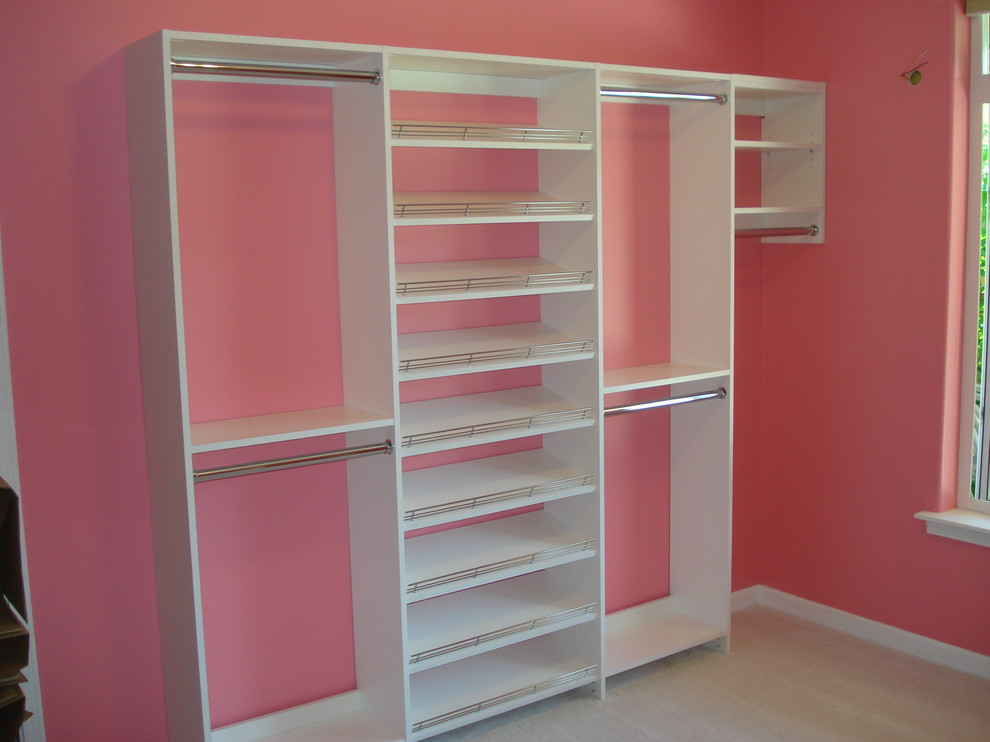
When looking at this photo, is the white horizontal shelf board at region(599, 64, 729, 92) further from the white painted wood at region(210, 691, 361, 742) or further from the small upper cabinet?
the white painted wood at region(210, 691, 361, 742)

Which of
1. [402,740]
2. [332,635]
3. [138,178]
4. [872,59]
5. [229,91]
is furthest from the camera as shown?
[872,59]

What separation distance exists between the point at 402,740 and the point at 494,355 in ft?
3.75

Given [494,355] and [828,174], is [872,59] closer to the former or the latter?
[828,174]

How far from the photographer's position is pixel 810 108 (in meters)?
3.63

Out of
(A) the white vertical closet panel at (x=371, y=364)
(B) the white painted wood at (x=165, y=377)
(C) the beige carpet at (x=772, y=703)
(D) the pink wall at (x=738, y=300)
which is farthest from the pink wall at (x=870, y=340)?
(B) the white painted wood at (x=165, y=377)

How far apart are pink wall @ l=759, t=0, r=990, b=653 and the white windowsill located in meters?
0.04

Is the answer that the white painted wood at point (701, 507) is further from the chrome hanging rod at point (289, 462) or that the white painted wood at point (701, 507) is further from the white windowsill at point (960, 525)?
the chrome hanging rod at point (289, 462)

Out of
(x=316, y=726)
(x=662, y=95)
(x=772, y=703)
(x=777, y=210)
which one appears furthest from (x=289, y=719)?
(x=777, y=210)

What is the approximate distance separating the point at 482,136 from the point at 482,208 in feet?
0.67

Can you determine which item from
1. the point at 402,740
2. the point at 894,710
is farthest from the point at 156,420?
the point at 894,710

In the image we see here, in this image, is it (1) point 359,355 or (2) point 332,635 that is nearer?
(1) point 359,355

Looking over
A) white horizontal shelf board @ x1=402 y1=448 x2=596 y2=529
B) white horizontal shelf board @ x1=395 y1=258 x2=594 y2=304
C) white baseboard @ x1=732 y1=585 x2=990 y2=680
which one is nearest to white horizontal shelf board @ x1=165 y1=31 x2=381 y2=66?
white horizontal shelf board @ x1=395 y1=258 x2=594 y2=304

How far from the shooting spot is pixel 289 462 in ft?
8.14

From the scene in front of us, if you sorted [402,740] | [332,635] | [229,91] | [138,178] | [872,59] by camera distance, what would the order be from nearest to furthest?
→ [138,178] → [229,91] → [402,740] → [332,635] → [872,59]
